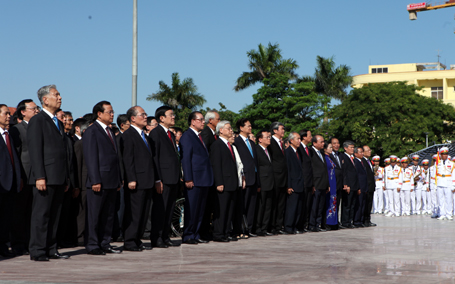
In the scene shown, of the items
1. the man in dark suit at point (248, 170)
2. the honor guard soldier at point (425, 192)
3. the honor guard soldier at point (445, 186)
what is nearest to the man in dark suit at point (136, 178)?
the man in dark suit at point (248, 170)

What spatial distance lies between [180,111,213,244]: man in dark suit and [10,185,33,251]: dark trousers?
242cm

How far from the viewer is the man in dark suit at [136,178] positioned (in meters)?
8.19

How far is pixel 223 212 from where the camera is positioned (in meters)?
9.78

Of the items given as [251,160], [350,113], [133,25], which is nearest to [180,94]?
[350,113]

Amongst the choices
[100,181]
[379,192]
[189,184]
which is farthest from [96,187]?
[379,192]

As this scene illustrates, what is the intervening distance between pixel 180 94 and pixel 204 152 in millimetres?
54698

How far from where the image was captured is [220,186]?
31.8ft

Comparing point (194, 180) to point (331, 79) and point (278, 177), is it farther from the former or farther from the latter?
point (331, 79)

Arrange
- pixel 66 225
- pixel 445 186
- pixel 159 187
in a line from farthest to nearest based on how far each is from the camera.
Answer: pixel 445 186
pixel 66 225
pixel 159 187

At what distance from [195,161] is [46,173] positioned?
2.81 meters

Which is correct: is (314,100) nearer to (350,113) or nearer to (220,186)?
(350,113)

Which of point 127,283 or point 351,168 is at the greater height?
point 351,168

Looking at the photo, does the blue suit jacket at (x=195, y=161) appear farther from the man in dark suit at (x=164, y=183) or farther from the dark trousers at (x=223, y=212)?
the dark trousers at (x=223, y=212)

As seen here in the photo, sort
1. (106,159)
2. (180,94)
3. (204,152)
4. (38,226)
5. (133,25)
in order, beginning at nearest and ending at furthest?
(38,226) < (106,159) < (204,152) < (133,25) < (180,94)
